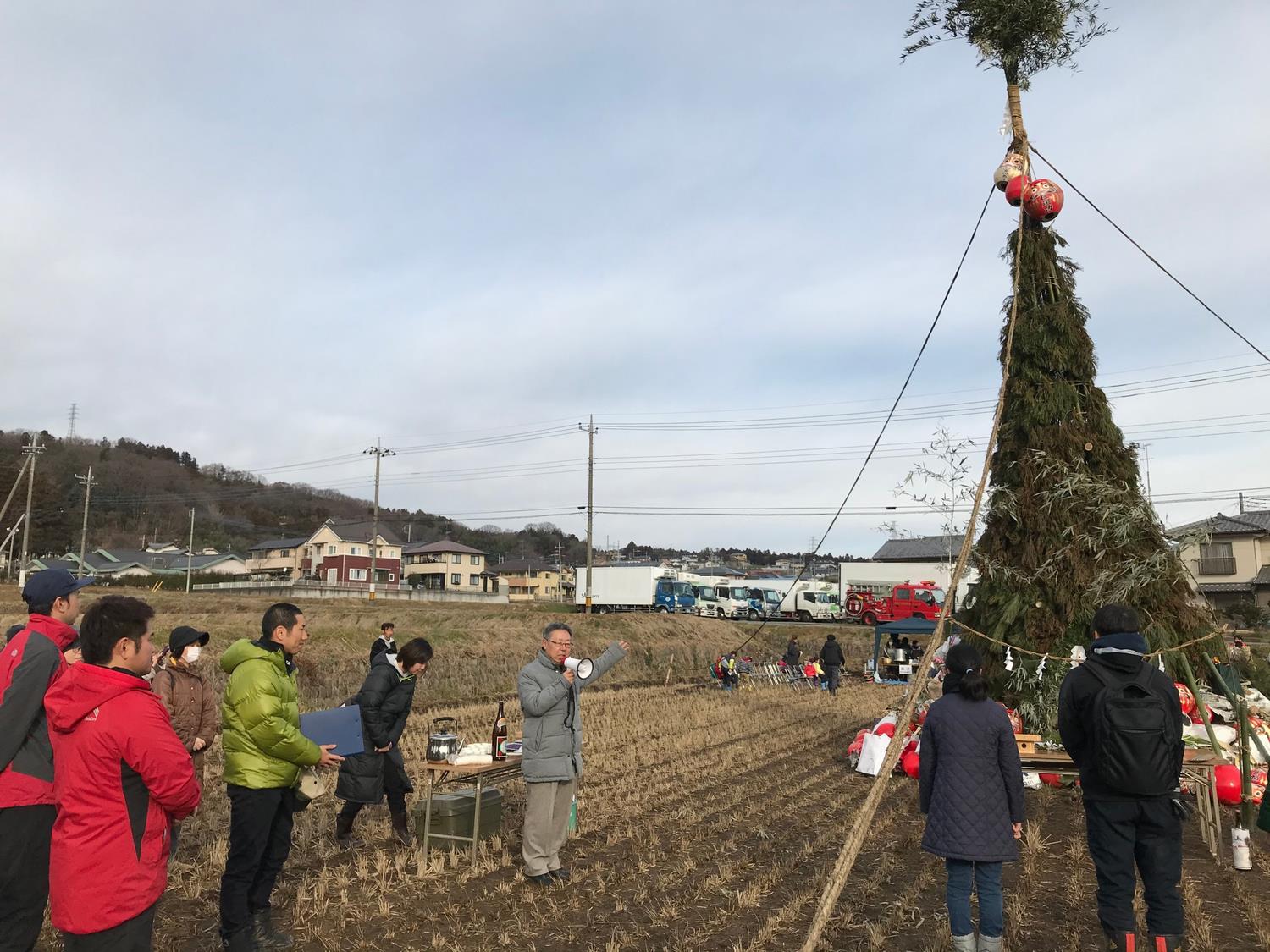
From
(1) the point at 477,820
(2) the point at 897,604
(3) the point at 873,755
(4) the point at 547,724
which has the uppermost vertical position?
(2) the point at 897,604

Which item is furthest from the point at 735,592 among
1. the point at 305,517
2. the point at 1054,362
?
the point at 305,517

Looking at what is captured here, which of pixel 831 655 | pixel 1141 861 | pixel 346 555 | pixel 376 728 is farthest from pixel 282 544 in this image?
pixel 1141 861

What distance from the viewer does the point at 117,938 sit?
319cm

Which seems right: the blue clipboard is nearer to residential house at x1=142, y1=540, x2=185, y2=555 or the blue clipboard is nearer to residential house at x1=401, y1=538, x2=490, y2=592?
residential house at x1=401, y1=538, x2=490, y2=592

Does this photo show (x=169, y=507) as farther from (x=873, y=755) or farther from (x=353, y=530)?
(x=873, y=755)

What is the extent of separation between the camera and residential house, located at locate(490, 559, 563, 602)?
302 ft

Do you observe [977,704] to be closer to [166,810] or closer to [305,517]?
[166,810]

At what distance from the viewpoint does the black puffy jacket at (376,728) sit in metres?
6.70

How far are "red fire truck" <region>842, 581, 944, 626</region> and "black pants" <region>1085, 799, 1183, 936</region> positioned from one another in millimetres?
30031

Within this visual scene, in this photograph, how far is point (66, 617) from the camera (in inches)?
166

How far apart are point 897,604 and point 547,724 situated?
1325 inches

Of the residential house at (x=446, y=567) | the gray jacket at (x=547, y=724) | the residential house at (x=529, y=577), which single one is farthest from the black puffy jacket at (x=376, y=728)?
the residential house at (x=529, y=577)

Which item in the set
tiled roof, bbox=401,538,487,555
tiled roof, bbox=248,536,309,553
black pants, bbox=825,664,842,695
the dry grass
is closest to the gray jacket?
the dry grass

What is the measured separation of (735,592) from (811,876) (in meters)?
42.1
